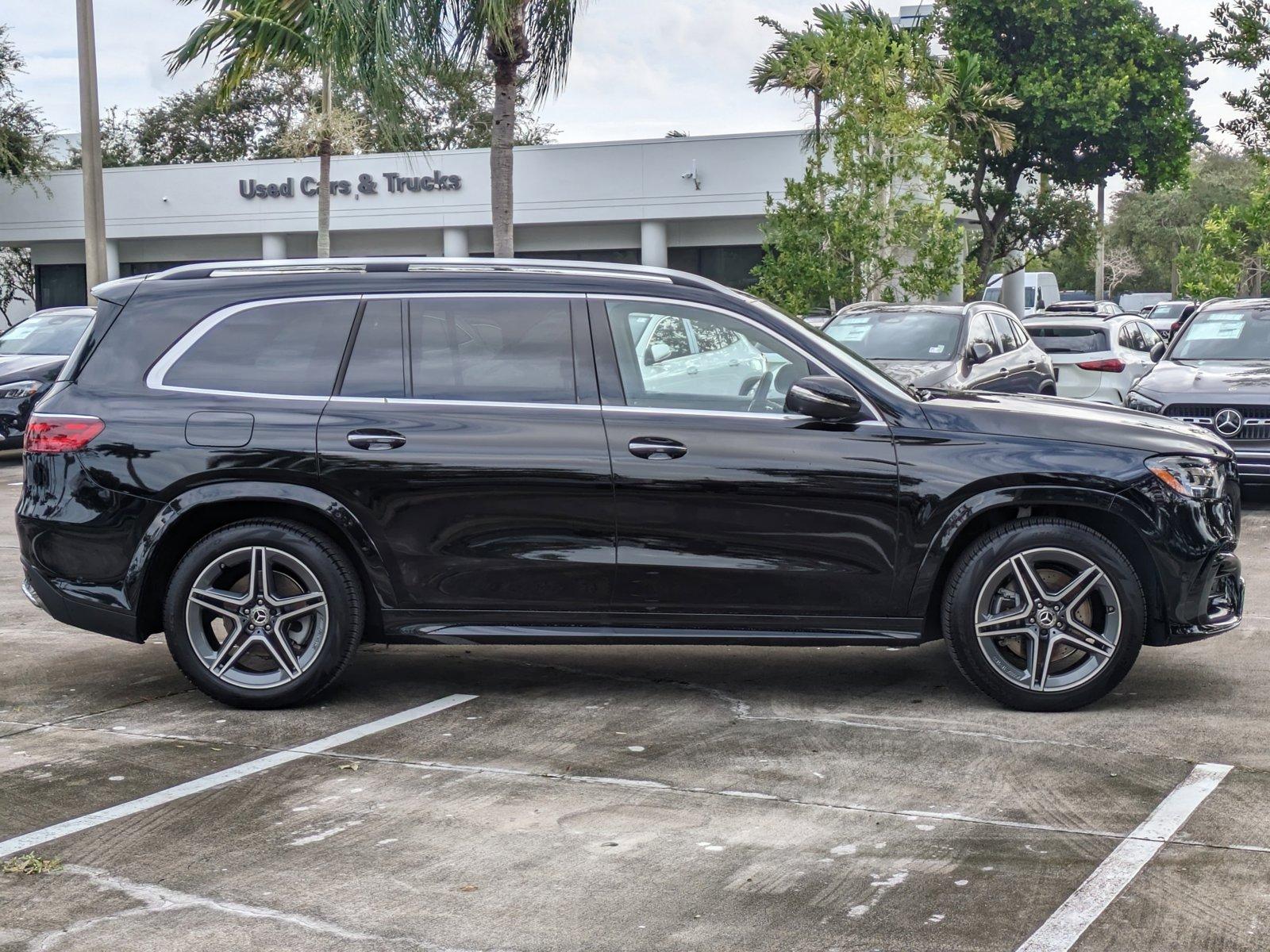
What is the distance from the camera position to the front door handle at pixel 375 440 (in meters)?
6.06

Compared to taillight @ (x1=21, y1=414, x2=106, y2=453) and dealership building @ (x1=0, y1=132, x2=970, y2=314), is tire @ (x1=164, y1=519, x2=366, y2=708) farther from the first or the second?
dealership building @ (x1=0, y1=132, x2=970, y2=314)

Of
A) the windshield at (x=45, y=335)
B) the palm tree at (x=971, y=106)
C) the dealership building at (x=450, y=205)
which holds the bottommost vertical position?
the windshield at (x=45, y=335)

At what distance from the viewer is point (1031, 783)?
5.12m

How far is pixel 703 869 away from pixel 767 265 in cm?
2049

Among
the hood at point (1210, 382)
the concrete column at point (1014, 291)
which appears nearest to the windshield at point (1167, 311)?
the concrete column at point (1014, 291)

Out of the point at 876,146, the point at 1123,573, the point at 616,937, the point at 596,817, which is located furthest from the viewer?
the point at 876,146

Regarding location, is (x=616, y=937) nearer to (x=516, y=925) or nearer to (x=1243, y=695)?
(x=516, y=925)

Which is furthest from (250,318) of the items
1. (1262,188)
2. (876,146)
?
(1262,188)

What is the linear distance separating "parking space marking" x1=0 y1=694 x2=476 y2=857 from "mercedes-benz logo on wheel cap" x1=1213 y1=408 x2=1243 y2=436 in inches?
295

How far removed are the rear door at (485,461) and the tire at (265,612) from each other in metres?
0.25

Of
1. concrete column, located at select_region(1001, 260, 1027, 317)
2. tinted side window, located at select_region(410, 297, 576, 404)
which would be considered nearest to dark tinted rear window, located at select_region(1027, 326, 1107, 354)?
tinted side window, located at select_region(410, 297, 576, 404)

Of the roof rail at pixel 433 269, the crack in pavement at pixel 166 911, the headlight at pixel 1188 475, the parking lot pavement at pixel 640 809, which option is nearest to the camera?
the crack in pavement at pixel 166 911

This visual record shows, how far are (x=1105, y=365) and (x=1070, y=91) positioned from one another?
17.9m

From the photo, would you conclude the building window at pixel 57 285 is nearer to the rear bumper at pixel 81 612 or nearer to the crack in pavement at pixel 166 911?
the rear bumper at pixel 81 612
